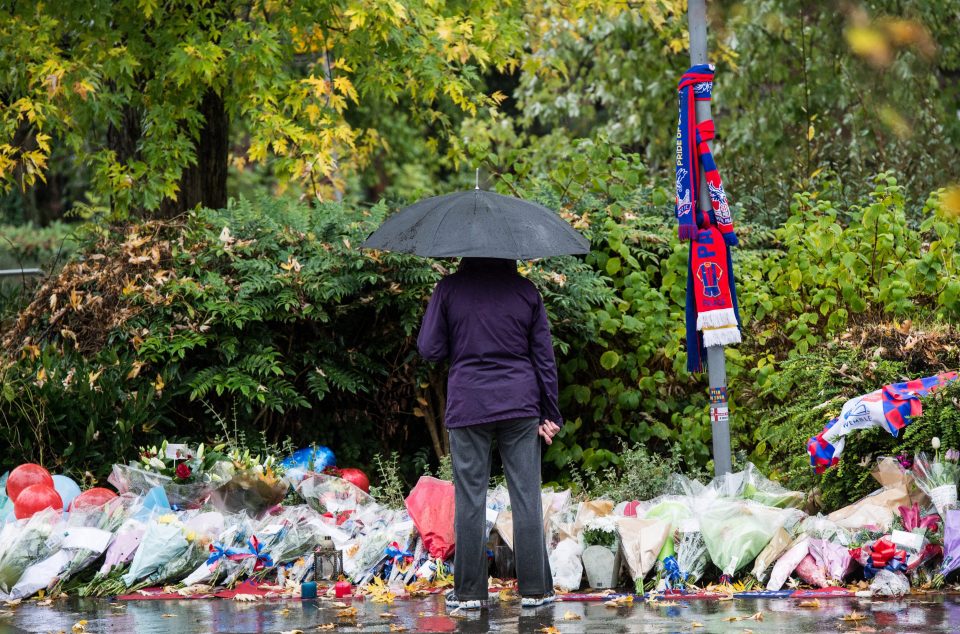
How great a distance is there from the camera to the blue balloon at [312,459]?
26.6ft

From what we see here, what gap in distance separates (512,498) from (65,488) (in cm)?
302

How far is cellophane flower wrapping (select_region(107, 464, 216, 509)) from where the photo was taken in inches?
288

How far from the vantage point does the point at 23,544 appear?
21.8ft

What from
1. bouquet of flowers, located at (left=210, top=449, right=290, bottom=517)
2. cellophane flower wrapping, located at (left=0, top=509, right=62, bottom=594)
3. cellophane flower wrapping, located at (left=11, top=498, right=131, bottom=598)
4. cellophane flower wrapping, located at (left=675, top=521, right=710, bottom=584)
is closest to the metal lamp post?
cellophane flower wrapping, located at (left=675, top=521, right=710, bottom=584)

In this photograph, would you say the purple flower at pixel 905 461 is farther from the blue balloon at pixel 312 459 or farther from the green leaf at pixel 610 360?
the blue balloon at pixel 312 459

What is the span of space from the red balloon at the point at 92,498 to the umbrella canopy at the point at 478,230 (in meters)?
2.29

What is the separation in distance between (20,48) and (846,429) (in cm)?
634

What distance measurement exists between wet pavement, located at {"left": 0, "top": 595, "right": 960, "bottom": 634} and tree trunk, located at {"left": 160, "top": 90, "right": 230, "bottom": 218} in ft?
15.0

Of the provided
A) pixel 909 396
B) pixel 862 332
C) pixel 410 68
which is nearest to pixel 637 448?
pixel 862 332

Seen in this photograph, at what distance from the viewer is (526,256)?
582 centimetres

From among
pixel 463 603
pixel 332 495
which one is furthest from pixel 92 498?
pixel 463 603

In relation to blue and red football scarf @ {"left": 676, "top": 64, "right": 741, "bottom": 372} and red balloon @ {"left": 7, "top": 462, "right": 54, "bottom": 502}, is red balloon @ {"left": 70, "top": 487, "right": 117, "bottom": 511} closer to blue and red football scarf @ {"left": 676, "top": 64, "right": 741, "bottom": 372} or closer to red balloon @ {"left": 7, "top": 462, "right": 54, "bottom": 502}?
red balloon @ {"left": 7, "top": 462, "right": 54, "bottom": 502}

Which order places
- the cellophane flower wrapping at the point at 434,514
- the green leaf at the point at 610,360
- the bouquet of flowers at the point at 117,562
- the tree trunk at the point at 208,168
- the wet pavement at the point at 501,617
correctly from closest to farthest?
the wet pavement at the point at 501,617, the bouquet of flowers at the point at 117,562, the cellophane flower wrapping at the point at 434,514, the green leaf at the point at 610,360, the tree trunk at the point at 208,168

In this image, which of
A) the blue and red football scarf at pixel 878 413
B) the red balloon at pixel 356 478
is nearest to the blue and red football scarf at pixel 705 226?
the blue and red football scarf at pixel 878 413
